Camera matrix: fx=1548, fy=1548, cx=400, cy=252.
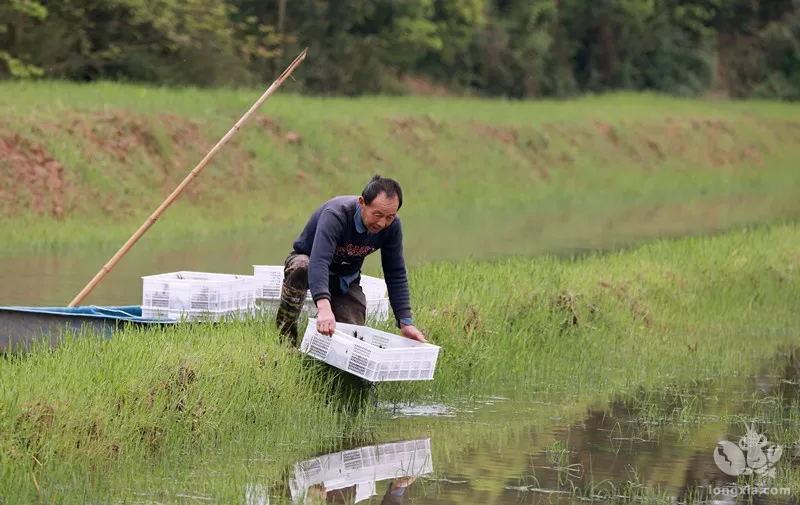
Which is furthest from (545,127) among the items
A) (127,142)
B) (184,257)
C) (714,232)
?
(184,257)

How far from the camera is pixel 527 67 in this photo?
5128cm

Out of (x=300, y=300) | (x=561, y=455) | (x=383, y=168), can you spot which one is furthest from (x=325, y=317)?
(x=383, y=168)

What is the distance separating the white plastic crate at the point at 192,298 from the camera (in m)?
11.0

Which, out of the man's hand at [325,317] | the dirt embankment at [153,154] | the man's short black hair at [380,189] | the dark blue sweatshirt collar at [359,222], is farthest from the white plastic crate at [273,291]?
the dirt embankment at [153,154]

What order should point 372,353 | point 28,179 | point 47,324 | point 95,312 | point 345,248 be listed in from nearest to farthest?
point 372,353, point 345,248, point 47,324, point 95,312, point 28,179

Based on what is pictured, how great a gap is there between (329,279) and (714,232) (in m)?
18.0

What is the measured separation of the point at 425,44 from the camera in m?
46.0

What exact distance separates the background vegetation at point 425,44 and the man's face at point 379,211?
2099 cm

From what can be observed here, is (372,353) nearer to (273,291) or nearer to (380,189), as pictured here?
(380,189)

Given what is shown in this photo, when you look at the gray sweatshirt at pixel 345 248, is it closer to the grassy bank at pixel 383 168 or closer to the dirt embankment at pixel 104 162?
the grassy bank at pixel 383 168

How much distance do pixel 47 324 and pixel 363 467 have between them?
102 inches

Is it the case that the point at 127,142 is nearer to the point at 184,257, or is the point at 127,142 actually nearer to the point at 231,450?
the point at 184,257

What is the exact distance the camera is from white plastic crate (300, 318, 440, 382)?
30.8 ft

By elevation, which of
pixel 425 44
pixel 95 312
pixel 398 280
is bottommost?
pixel 95 312
